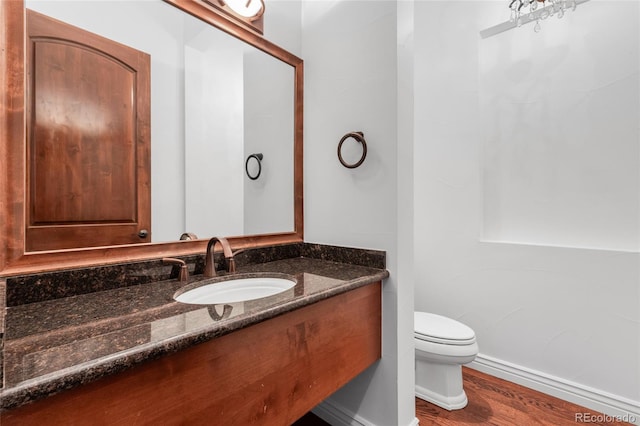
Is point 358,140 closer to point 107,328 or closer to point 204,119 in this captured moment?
point 204,119

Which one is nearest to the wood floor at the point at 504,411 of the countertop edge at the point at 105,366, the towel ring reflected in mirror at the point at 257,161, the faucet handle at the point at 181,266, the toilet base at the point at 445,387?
the toilet base at the point at 445,387

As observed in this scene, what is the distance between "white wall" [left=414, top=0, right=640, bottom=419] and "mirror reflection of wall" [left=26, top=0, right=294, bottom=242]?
1202 mm

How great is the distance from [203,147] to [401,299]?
1122 mm

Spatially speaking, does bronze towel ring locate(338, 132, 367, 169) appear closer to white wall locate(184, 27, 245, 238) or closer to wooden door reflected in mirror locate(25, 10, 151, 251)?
white wall locate(184, 27, 245, 238)

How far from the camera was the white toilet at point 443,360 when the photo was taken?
1586 mm

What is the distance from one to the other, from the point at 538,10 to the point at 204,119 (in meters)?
1.90

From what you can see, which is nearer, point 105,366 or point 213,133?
point 105,366

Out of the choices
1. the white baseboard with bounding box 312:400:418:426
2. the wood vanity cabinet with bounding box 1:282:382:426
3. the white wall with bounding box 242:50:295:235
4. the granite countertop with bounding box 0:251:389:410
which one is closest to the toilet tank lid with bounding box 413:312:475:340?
the white baseboard with bounding box 312:400:418:426

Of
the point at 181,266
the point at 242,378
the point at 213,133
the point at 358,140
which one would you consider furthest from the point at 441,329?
the point at 213,133

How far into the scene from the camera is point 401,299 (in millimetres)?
1362

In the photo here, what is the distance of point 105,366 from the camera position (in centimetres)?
54

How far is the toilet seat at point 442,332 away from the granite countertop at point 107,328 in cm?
83

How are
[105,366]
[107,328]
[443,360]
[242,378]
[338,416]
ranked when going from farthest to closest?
[443,360]
[338,416]
[242,378]
[107,328]
[105,366]

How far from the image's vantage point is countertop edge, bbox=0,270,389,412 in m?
0.46
